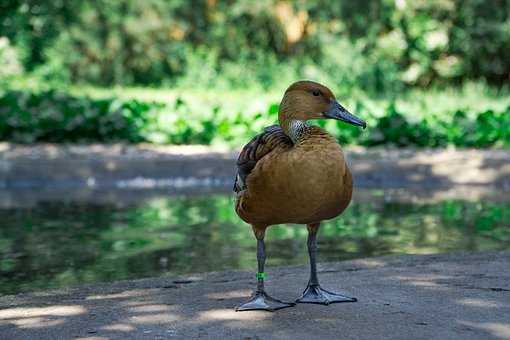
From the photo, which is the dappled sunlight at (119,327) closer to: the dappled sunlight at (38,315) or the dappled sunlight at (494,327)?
the dappled sunlight at (38,315)

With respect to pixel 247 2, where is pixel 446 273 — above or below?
below

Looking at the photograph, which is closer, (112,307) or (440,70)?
(112,307)

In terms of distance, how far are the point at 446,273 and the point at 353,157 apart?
5781 millimetres

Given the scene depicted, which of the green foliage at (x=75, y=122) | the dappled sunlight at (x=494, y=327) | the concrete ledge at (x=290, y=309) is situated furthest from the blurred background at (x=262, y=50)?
the dappled sunlight at (x=494, y=327)

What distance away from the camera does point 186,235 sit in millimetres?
8219

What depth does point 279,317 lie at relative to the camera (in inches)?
187

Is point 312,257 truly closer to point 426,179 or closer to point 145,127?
point 426,179

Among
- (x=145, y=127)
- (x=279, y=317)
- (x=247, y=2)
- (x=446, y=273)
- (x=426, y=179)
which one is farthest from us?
(x=247, y=2)

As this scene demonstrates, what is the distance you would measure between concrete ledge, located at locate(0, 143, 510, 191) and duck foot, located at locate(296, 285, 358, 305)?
5.98 m

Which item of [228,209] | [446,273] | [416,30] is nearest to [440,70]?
[416,30]

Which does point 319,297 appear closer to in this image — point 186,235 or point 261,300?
point 261,300

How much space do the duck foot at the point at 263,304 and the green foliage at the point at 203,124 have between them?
814 cm

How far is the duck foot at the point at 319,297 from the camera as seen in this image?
199 inches

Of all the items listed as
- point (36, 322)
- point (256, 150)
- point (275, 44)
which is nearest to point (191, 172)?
point (256, 150)
